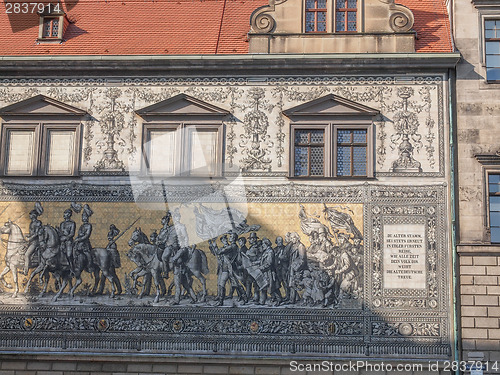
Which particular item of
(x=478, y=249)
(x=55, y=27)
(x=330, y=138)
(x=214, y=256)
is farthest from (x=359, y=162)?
(x=55, y=27)

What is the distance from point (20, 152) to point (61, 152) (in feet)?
2.84

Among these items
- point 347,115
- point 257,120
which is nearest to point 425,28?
point 347,115

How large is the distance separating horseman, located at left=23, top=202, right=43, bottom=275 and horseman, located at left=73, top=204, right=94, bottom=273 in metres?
0.82

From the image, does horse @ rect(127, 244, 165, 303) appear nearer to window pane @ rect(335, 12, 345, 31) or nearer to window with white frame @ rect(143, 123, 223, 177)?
window with white frame @ rect(143, 123, 223, 177)

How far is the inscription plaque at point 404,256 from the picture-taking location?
52.4 ft

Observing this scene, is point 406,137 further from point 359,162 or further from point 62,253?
point 62,253

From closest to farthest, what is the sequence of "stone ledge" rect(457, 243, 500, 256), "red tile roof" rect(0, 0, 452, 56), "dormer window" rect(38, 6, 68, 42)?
"stone ledge" rect(457, 243, 500, 256) < "red tile roof" rect(0, 0, 452, 56) < "dormer window" rect(38, 6, 68, 42)

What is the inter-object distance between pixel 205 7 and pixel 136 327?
764cm

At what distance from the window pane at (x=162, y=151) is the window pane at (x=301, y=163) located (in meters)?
2.48

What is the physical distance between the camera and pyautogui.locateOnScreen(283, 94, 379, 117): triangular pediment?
16656 millimetres

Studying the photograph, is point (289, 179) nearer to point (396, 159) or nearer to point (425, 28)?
point (396, 159)

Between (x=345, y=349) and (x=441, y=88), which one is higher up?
(x=441, y=88)

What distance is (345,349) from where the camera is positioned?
1573 centimetres

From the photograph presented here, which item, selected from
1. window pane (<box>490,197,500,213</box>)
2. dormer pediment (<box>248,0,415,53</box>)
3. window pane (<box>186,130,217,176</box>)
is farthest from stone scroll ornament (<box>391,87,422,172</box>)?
window pane (<box>186,130,217,176</box>)
